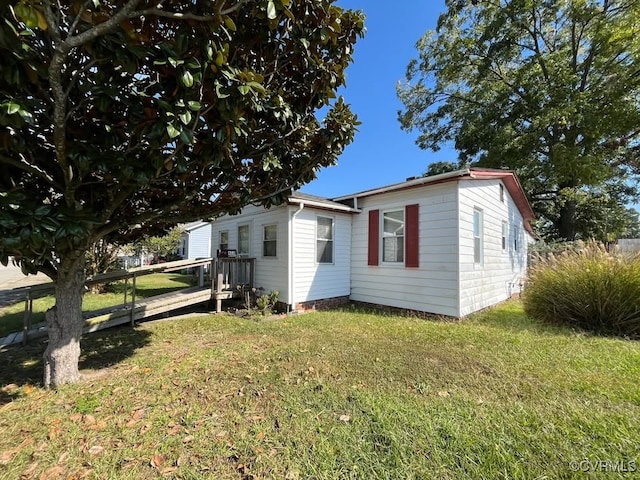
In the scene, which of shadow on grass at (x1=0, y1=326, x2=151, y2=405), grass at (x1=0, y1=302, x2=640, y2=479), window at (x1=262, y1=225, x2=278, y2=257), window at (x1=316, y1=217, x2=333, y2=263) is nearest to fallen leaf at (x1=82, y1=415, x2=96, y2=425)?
grass at (x1=0, y1=302, x2=640, y2=479)

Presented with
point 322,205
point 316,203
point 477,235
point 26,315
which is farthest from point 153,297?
point 477,235

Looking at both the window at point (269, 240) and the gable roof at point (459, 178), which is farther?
the window at point (269, 240)

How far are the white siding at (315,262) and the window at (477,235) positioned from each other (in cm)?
350

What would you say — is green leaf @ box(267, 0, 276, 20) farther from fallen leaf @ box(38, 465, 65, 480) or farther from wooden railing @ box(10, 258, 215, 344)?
wooden railing @ box(10, 258, 215, 344)

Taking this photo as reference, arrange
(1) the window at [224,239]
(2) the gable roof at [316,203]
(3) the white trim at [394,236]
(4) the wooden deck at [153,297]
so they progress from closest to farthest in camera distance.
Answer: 1. (4) the wooden deck at [153,297]
2. (2) the gable roof at [316,203]
3. (3) the white trim at [394,236]
4. (1) the window at [224,239]

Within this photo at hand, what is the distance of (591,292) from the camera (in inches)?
233

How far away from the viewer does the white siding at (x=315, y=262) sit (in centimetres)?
777

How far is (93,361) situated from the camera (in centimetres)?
426

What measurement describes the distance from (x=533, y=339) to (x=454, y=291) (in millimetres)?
1766

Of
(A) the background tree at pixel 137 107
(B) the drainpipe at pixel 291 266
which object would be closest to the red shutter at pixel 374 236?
(B) the drainpipe at pixel 291 266

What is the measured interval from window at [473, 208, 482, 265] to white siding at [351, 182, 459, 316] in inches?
53.8

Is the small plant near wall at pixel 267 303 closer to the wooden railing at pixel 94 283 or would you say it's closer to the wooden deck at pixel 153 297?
the wooden deck at pixel 153 297

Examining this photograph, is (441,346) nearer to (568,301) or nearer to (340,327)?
(340,327)

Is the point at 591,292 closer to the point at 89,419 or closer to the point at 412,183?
the point at 412,183
